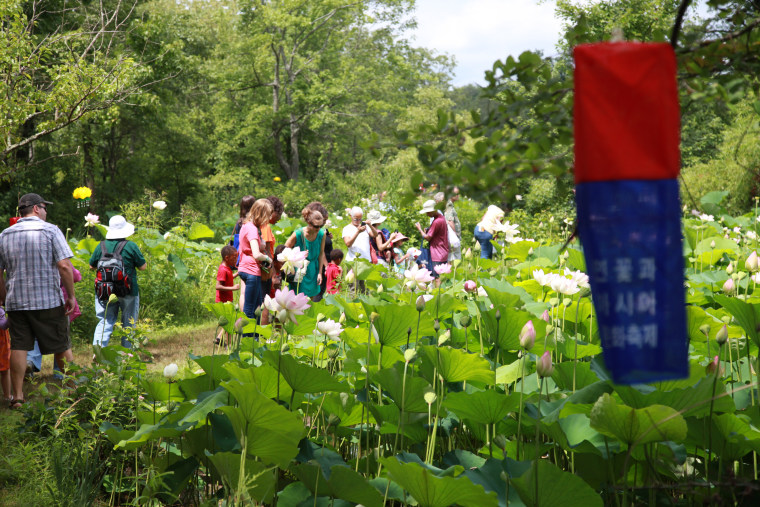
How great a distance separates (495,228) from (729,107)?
364 cm

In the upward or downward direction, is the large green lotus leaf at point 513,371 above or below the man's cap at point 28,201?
below

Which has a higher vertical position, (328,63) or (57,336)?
(328,63)

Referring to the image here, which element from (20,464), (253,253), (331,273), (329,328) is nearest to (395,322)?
(329,328)

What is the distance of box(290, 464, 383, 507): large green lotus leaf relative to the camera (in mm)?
1916

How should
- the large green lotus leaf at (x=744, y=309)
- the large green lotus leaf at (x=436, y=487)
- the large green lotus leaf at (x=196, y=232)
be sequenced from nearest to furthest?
the large green lotus leaf at (x=436, y=487)
the large green lotus leaf at (x=744, y=309)
the large green lotus leaf at (x=196, y=232)

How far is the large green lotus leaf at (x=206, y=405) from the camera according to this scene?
2.11m

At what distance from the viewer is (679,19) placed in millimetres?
1265

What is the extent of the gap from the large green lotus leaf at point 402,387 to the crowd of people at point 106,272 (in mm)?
645

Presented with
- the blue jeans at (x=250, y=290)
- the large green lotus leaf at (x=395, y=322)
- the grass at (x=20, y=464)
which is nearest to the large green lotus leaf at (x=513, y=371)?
the large green lotus leaf at (x=395, y=322)

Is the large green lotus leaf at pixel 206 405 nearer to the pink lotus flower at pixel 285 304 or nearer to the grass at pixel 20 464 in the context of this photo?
the pink lotus flower at pixel 285 304

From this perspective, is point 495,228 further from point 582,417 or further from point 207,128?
point 207,128

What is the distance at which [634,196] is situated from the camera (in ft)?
3.50

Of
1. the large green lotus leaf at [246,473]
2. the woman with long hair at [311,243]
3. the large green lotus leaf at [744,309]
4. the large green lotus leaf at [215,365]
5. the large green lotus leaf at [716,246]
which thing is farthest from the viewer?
the woman with long hair at [311,243]

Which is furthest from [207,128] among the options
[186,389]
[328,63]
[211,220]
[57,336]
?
[186,389]
